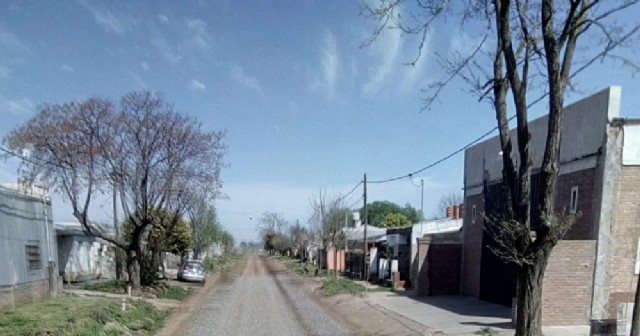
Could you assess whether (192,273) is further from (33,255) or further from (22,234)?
(22,234)

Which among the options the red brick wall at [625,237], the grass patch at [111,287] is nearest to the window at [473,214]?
the red brick wall at [625,237]

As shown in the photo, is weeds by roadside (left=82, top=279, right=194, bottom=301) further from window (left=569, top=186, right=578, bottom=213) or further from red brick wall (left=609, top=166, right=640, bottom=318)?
red brick wall (left=609, top=166, right=640, bottom=318)

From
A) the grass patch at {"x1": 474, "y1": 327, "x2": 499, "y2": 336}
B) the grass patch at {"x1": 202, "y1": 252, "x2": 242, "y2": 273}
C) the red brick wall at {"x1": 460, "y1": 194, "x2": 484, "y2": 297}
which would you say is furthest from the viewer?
the grass patch at {"x1": 202, "y1": 252, "x2": 242, "y2": 273}

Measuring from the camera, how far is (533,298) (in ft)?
25.2

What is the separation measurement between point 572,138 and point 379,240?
84.0 feet

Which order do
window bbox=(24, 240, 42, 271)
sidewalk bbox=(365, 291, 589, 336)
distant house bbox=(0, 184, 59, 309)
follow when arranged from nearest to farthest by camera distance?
1. sidewalk bbox=(365, 291, 589, 336)
2. distant house bbox=(0, 184, 59, 309)
3. window bbox=(24, 240, 42, 271)

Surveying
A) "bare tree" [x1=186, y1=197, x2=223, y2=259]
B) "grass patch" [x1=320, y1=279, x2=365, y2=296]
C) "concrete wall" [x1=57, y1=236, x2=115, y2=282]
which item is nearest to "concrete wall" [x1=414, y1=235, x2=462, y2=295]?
"grass patch" [x1=320, y1=279, x2=365, y2=296]

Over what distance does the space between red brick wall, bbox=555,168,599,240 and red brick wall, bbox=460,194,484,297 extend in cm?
640

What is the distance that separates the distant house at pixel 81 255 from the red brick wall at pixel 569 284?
73.1 ft

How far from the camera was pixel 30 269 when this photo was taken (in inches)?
669

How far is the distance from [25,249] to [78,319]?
5358 millimetres

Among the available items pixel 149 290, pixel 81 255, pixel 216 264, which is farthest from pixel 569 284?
pixel 216 264

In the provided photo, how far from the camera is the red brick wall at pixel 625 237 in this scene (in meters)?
13.4

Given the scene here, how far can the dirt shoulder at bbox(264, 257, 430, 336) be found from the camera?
46.9 ft
